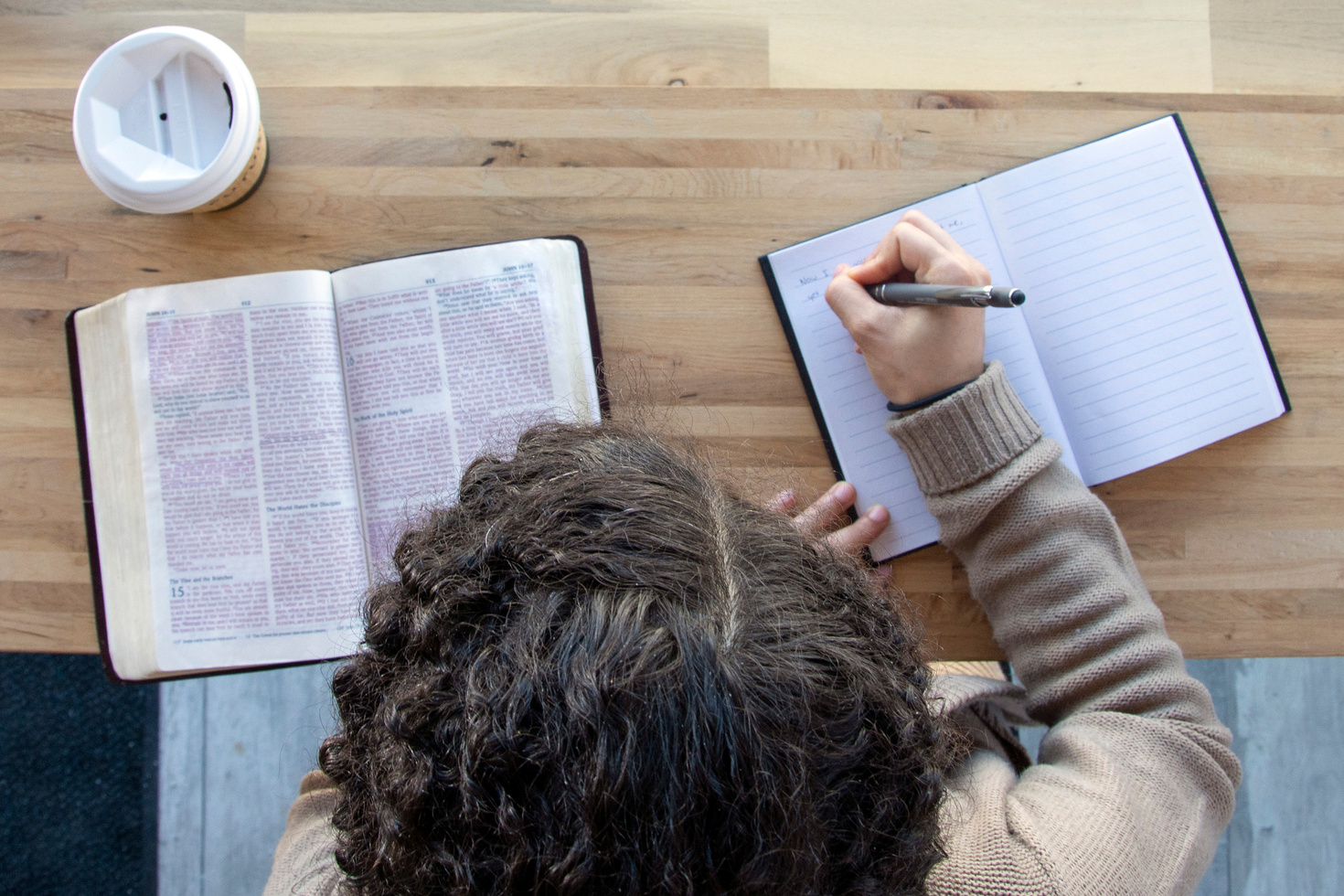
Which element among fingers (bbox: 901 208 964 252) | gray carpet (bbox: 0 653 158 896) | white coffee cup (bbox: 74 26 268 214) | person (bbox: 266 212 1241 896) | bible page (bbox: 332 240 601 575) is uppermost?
white coffee cup (bbox: 74 26 268 214)

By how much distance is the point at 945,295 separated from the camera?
0.61m

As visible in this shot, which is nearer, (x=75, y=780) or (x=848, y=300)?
(x=848, y=300)

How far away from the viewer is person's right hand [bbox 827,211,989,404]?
0.64 metres

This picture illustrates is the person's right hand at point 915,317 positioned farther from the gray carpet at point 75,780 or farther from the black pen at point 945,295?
the gray carpet at point 75,780

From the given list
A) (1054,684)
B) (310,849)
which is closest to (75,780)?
(310,849)

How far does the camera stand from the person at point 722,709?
368 mm

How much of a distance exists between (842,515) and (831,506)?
21 mm

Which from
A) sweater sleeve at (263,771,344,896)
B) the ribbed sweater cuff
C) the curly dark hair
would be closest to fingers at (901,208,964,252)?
the ribbed sweater cuff

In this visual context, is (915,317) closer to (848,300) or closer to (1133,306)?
(848,300)

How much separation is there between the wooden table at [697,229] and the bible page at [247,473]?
0.16ft

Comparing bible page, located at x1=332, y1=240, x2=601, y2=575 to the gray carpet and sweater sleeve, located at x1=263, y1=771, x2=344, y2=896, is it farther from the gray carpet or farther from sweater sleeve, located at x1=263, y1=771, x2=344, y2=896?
the gray carpet

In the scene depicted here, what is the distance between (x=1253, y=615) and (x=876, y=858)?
1.54ft

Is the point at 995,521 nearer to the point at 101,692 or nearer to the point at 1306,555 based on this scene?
the point at 1306,555

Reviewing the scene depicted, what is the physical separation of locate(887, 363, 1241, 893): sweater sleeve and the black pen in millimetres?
73
